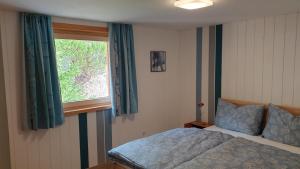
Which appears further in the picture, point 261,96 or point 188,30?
point 188,30

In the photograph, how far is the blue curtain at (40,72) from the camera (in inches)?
104

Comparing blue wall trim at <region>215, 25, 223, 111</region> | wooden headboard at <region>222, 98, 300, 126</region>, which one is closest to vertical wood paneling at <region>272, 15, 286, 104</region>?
wooden headboard at <region>222, 98, 300, 126</region>

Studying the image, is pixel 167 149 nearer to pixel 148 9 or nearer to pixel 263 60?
pixel 148 9

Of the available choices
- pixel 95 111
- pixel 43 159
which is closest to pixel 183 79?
pixel 95 111

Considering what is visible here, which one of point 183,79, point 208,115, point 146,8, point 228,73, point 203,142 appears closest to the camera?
point 146,8

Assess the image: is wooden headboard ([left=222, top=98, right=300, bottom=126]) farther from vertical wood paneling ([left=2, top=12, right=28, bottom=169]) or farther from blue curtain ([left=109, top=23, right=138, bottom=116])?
vertical wood paneling ([left=2, top=12, right=28, bottom=169])

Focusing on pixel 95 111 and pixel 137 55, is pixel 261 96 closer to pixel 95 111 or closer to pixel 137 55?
pixel 137 55

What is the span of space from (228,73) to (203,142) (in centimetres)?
138

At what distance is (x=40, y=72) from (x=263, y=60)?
9.29 ft

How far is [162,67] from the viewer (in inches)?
163

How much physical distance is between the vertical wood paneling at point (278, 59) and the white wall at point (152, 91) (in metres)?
1.71

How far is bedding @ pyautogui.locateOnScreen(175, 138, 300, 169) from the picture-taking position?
6.90ft

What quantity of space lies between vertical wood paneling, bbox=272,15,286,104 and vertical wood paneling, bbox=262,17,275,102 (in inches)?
1.6


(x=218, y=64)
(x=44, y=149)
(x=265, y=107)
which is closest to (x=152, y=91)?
(x=218, y=64)
